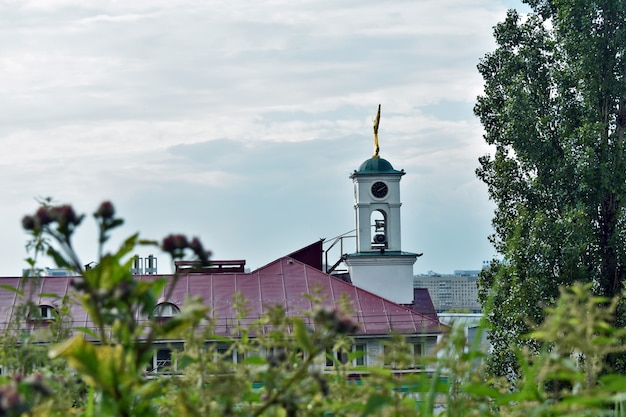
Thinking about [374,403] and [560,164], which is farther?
[560,164]

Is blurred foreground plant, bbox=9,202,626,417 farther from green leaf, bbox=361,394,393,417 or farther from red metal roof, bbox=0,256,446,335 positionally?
red metal roof, bbox=0,256,446,335

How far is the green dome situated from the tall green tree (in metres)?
21.0

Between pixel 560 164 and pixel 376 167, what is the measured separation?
2354 cm

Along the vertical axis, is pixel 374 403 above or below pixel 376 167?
below

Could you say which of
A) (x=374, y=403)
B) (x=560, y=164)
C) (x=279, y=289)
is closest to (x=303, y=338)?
(x=374, y=403)

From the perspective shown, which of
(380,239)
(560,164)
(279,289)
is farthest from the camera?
(380,239)

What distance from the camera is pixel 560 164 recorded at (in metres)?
23.3

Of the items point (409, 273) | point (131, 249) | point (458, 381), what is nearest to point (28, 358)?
point (131, 249)

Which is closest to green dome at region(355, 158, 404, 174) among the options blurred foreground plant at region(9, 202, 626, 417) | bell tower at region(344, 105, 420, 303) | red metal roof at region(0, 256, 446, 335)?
bell tower at region(344, 105, 420, 303)

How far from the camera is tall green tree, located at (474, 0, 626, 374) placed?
2253 cm

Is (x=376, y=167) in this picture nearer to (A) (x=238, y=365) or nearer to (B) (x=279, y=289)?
(B) (x=279, y=289)

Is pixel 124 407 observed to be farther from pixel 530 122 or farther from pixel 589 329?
pixel 530 122

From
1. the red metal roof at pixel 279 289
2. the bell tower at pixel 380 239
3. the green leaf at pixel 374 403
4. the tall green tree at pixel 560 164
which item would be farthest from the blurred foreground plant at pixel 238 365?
the bell tower at pixel 380 239

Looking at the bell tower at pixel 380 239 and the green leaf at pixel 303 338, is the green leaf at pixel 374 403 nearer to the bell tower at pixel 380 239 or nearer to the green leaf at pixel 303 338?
the green leaf at pixel 303 338
